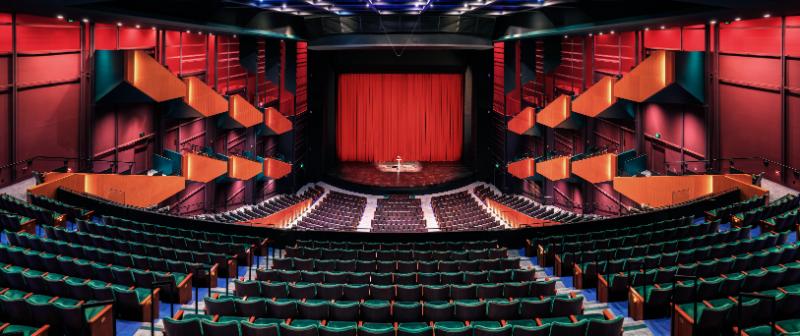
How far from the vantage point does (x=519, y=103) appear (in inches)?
1257

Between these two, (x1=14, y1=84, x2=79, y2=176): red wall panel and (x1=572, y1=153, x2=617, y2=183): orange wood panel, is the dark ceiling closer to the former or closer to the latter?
(x1=14, y1=84, x2=79, y2=176): red wall panel

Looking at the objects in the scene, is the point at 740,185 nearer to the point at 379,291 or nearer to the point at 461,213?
the point at 379,291

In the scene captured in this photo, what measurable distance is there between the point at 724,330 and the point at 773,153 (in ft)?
35.4

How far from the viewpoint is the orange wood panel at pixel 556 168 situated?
83.6 ft

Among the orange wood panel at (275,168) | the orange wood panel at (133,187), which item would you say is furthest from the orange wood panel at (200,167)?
the orange wood panel at (275,168)

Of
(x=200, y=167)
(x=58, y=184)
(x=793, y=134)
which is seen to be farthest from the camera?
(x=200, y=167)

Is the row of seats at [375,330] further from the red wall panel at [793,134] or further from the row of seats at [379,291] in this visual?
the red wall panel at [793,134]

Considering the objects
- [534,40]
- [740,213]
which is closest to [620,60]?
[534,40]

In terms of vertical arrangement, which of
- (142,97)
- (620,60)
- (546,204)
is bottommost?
(546,204)

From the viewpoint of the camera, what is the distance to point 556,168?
26.0m

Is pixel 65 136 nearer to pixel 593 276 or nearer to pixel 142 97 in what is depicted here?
pixel 142 97

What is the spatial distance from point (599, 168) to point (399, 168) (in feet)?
52.1

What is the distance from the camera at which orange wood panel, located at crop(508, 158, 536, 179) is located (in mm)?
28578

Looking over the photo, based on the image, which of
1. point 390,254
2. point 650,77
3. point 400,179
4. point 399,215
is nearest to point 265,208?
point 399,215
